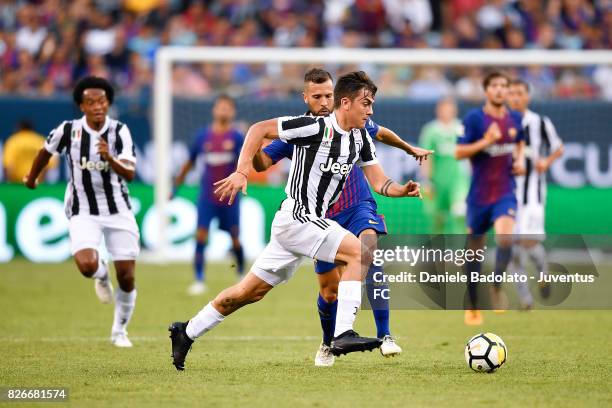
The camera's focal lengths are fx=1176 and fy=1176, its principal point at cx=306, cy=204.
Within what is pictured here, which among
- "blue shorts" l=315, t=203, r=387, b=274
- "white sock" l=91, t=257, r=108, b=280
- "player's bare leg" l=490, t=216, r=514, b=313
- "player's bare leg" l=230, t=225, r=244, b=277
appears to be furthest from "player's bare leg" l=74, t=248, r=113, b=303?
"player's bare leg" l=230, t=225, r=244, b=277

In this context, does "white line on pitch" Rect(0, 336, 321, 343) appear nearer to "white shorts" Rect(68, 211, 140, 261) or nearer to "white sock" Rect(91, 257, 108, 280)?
"white sock" Rect(91, 257, 108, 280)

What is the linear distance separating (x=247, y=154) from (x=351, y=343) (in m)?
1.52

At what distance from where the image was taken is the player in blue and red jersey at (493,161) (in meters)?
12.8

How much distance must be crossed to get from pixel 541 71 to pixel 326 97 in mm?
13519

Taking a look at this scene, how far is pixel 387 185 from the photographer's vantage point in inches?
346

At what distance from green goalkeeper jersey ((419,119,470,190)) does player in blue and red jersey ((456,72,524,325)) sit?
5558 millimetres

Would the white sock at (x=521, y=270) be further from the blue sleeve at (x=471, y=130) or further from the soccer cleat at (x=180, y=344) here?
the soccer cleat at (x=180, y=344)

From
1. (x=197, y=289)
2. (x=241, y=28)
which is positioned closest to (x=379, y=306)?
(x=197, y=289)

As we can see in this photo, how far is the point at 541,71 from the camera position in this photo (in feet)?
72.8

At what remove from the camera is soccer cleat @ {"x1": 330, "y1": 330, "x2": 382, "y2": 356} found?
8.00m

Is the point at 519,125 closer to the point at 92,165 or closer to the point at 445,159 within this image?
the point at 92,165

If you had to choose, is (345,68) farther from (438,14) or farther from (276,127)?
(276,127)

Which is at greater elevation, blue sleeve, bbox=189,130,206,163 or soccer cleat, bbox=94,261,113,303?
blue sleeve, bbox=189,130,206,163

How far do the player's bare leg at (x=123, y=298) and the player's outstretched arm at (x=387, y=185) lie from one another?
263 centimetres
